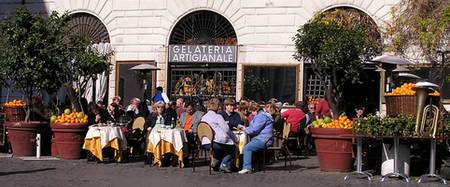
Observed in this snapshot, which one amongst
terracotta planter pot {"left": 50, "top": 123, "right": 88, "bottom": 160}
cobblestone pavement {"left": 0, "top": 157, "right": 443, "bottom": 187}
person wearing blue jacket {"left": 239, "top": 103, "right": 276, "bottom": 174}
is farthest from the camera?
terracotta planter pot {"left": 50, "top": 123, "right": 88, "bottom": 160}

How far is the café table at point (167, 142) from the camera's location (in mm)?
14227

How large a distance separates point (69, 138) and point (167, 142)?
8.40ft

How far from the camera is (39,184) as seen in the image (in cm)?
1151

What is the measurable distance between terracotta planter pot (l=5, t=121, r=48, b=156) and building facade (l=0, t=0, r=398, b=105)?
7.77m

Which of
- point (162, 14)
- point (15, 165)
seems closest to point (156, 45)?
point (162, 14)

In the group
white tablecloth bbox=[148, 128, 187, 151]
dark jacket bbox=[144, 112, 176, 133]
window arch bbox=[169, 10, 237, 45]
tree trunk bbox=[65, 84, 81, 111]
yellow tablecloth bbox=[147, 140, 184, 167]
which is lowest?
yellow tablecloth bbox=[147, 140, 184, 167]

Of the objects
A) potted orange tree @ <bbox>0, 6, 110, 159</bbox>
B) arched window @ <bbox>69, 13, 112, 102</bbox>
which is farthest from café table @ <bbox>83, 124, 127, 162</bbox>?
arched window @ <bbox>69, 13, 112, 102</bbox>

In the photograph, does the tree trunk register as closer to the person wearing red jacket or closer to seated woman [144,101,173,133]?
seated woman [144,101,173,133]

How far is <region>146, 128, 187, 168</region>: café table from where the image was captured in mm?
14227

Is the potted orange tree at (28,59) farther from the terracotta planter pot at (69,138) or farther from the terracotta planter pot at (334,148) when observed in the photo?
the terracotta planter pot at (334,148)

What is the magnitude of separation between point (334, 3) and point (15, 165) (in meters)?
11.6

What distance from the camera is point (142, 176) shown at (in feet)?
42.2

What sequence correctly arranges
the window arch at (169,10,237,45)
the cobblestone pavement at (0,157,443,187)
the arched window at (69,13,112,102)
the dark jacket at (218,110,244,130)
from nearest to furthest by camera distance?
the cobblestone pavement at (0,157,443,187) → the dark jacket at (218,110,244,130) → the window arch at (169,10,237,45) → the arched window at (69,13,112,102)

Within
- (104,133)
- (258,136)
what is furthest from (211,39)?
(258,136)
